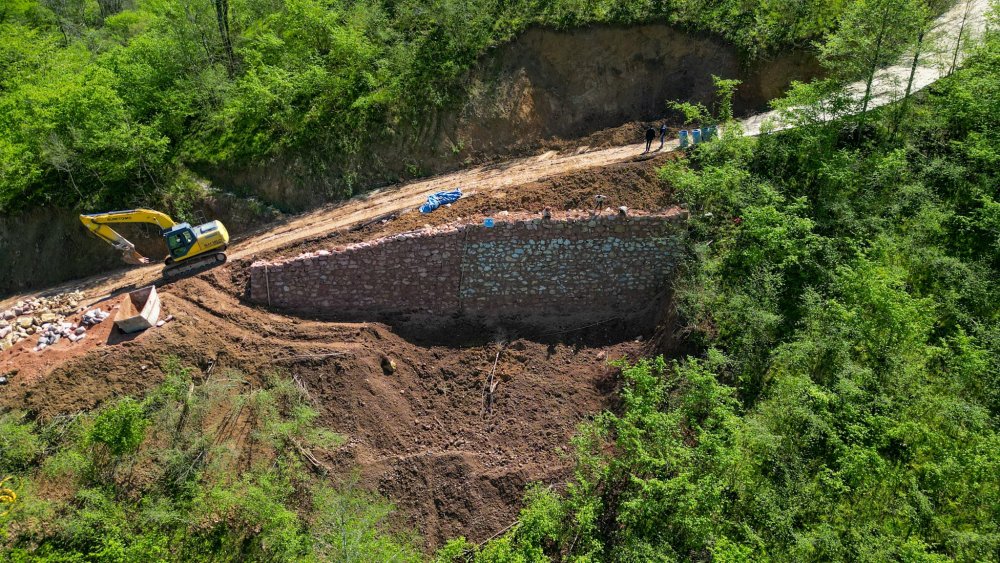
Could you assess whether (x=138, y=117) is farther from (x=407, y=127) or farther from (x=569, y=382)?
(x=569, y=382)

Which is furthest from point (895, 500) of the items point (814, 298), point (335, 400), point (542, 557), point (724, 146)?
point (335, 400)

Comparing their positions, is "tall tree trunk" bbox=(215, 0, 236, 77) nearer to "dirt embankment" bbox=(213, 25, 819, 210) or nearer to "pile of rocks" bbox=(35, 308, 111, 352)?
"dirt embankment" bbox=(213, 25, 819, 210)

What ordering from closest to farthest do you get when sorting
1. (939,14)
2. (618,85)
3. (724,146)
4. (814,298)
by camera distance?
(814,298) → (724,146) → (939,14) → (618,85)

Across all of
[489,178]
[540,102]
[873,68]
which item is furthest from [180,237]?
[873,68]

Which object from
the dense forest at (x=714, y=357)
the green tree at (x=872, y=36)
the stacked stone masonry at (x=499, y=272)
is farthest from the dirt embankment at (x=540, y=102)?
the stacked stone masonry at (x=499, y=272)

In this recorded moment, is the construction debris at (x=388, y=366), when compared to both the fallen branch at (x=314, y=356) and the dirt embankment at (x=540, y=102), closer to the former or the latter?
the fallen branch at (x=314, y=356)

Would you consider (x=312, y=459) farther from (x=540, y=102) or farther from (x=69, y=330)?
(x=540, y=102)
